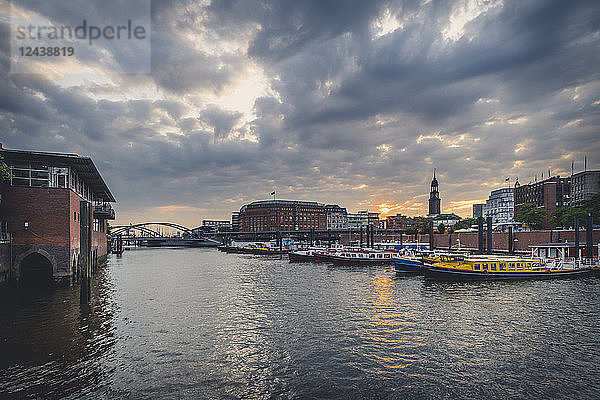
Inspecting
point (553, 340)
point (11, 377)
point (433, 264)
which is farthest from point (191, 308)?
point (433, 264)

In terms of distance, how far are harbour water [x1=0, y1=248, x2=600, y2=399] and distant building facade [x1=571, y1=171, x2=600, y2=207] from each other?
133977mm

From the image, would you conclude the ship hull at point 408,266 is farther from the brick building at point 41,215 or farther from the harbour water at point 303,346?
the brick building at point 41,215

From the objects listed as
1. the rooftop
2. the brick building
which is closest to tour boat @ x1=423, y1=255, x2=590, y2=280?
the brick building

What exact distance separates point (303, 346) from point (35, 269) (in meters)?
37.6

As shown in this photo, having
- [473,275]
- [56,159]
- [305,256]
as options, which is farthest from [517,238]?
[56,159]

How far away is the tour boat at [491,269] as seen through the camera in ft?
149

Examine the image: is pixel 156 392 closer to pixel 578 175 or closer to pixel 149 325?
pixel 149 325

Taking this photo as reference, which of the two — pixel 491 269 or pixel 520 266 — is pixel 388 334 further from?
pixel 520 266

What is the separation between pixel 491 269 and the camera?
4547cm

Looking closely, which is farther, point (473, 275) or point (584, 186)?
point (584, 186)

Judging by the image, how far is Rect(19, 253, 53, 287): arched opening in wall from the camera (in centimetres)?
4204

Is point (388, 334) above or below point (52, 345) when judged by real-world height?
below

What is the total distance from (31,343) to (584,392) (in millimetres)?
26346

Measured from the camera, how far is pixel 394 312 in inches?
1126
